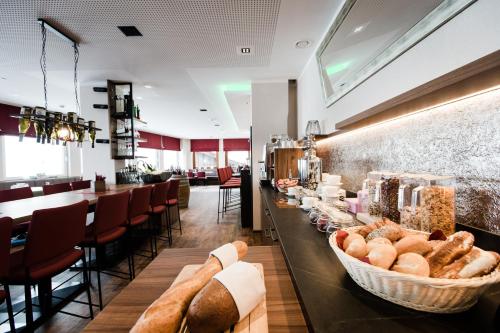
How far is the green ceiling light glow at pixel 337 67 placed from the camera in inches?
73.2

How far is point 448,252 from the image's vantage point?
0.52 metres

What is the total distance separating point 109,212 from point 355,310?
7.57 feet

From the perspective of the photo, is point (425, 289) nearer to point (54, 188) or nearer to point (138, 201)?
point (138, 201)

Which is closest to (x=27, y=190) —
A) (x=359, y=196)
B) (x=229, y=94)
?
(x=229, y=94)

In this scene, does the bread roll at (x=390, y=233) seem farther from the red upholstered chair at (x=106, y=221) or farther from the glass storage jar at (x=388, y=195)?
the red upholstered chair at (x=106, y=221)

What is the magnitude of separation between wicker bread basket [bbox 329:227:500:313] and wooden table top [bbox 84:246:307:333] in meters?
0.24

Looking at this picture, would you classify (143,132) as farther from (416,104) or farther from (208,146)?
(416,104)

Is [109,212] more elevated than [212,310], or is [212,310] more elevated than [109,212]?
[212,310]

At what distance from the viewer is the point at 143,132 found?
10773mm

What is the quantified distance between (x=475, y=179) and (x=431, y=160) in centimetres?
23

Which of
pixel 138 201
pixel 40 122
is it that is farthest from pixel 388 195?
pixel 40 122

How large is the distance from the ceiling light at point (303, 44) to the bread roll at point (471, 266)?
2.71 m

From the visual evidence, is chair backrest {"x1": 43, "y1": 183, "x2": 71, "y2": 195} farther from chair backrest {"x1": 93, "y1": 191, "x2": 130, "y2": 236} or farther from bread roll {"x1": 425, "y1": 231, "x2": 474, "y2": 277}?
bread roll {"x1": 425, "y1": 231, "x2": 474, "y2": 277}

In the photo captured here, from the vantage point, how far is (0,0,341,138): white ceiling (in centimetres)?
199
